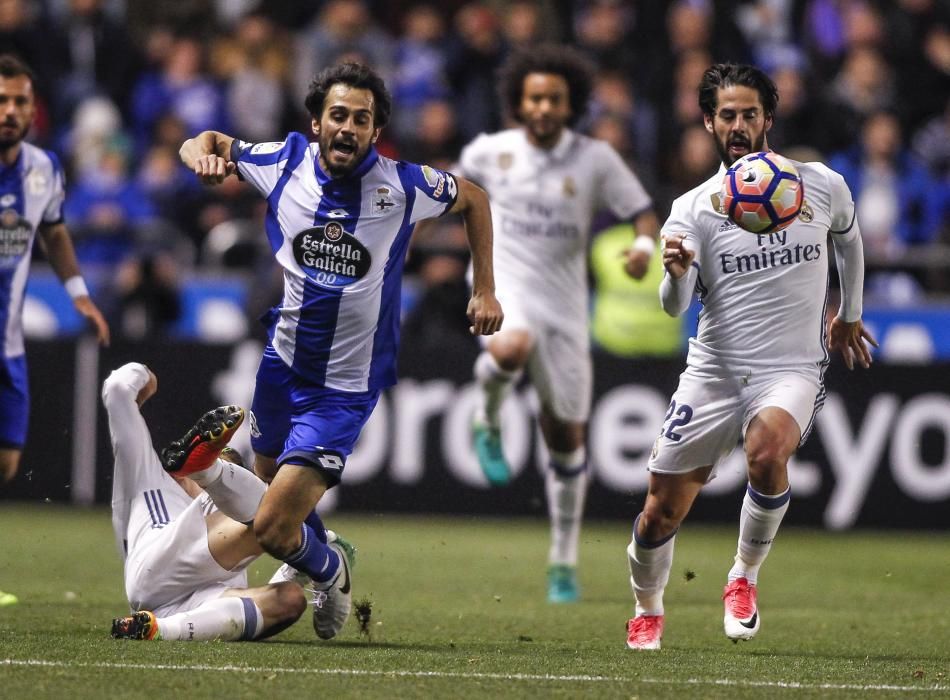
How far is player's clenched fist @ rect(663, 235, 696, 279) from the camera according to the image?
6.99 m

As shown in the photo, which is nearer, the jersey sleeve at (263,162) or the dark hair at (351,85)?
the dark hair at (351,85)

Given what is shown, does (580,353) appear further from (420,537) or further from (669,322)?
(669,322)

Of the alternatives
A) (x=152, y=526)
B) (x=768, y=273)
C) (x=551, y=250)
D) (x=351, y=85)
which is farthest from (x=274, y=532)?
(x=551, y=250)

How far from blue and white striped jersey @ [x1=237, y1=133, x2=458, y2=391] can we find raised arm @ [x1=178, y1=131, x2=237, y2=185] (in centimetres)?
8

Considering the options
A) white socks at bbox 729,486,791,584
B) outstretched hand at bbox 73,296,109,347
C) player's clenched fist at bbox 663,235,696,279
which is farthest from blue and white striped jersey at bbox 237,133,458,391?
outstretched hand at bbox 73,296,109,347

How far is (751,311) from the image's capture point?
7.45m

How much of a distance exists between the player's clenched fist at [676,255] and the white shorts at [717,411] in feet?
2.18

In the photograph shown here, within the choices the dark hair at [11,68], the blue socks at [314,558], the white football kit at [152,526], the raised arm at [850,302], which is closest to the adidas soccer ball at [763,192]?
the raised arm at [850,302]

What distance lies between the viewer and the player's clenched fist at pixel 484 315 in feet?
23.7

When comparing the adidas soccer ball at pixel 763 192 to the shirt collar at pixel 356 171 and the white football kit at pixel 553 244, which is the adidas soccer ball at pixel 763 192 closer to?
the shirt collar at pixel 356 171

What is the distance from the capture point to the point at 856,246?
7605 mm

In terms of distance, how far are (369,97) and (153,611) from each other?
7.69ft

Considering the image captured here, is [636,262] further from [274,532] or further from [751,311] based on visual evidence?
[274,532]

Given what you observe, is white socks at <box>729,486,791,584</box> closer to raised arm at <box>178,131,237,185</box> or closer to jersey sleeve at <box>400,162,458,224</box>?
jersey sleeve at <box>400,162,458,224</box>
